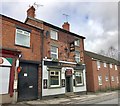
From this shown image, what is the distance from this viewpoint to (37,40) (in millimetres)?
16266

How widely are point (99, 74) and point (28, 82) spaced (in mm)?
16508

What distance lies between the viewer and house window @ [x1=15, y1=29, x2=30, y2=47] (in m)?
14.5

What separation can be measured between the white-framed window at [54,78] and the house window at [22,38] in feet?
14.4

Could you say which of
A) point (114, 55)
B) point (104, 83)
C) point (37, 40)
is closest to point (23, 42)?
point (37, 40)

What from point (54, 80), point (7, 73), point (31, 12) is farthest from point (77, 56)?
point (7, 73)

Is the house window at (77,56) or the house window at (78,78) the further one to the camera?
the house window at (77,56)

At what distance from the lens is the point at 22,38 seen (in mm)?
14953

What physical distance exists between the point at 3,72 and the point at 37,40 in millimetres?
5338

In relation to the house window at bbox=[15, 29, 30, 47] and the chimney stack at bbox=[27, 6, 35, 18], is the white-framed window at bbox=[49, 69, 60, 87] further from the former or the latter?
the chimney stack at bbox=[27, 6, 35, 18]

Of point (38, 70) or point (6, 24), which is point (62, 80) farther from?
point (6, 24)

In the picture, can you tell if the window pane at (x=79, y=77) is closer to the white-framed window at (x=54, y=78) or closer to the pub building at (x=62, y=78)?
the pub building at (x=62, y=78)

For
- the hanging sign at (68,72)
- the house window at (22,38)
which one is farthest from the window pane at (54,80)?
the house window at (22,38)

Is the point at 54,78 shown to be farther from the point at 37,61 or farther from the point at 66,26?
the point at 66,26

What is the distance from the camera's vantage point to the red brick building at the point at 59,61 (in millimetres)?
16484
